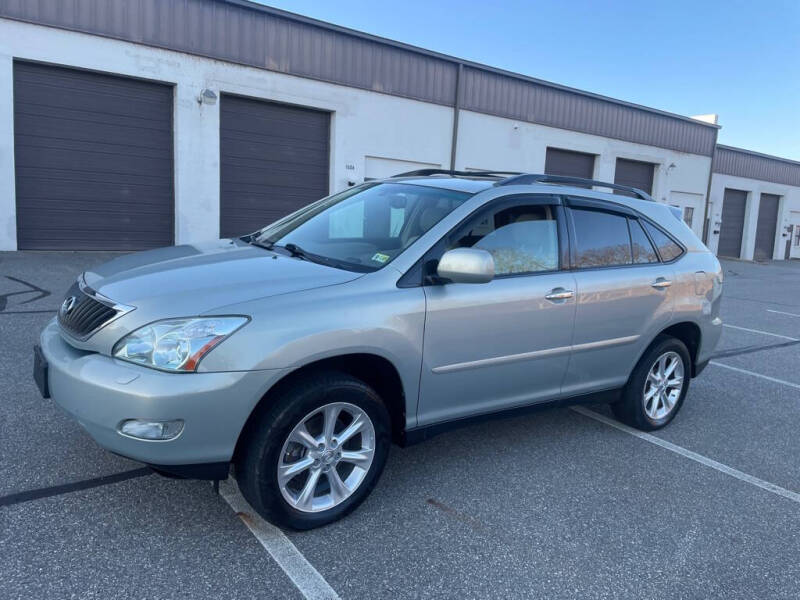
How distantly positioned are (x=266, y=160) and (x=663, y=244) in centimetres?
1075

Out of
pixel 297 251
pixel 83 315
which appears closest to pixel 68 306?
pixel 83 315

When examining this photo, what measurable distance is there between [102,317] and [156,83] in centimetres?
1095

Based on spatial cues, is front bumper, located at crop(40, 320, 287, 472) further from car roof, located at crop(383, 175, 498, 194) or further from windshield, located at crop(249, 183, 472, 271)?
car roof, located at crop(383, 175, 498, 194)

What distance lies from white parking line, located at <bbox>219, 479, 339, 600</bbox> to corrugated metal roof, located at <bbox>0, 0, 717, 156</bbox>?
11134 mm

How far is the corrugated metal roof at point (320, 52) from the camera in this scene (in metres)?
11.6

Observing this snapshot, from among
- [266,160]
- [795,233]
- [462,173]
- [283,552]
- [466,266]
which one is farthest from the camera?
[795,233]

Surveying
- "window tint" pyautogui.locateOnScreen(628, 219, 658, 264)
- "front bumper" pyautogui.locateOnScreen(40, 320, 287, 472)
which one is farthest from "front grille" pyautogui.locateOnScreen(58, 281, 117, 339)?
"window tint" pyautogui.locateOnScreen(628, 219, 658, 264)

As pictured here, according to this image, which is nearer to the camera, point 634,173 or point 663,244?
point 663,244

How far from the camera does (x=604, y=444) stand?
4.42 meters

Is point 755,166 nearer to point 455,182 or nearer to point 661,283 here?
point 661,283

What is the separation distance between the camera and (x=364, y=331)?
9.91 ft

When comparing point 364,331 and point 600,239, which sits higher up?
point 600,239

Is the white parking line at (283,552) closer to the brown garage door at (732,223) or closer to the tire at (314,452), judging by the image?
the tire at (314,452)

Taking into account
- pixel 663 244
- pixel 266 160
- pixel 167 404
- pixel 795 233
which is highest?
pixel 266 160
